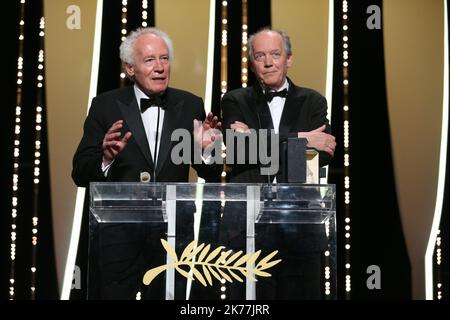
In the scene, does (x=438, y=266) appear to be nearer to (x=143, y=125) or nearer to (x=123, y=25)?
(x=143, y=125)

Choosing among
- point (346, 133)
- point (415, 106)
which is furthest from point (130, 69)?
point (415, 106)

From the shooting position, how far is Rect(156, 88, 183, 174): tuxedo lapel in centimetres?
367

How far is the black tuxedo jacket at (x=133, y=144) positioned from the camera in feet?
12.0

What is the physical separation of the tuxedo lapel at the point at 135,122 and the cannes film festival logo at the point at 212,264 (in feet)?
2.66

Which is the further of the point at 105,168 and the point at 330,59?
the point at 330,59

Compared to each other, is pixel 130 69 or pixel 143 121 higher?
pixel 130 69

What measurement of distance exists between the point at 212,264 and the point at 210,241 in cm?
7

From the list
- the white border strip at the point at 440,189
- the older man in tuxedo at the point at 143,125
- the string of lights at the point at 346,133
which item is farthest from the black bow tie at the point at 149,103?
the white border strip at the point at 440,189

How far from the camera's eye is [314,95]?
12.7 ft

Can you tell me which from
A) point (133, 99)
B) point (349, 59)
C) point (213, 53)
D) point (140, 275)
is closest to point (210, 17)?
point (213, 53)

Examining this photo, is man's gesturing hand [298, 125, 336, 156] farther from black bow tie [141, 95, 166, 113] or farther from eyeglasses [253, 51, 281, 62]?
black bow tie [141, 95, 166, 113]

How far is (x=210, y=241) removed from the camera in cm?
293

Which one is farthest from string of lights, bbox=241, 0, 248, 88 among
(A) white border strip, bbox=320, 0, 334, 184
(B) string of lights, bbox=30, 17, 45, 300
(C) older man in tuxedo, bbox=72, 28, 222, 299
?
(B) string of lights, bbox=30, 17, 45, 300
